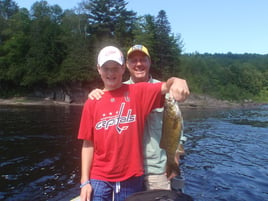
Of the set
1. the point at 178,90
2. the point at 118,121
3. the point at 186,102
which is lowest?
the point at 186,102

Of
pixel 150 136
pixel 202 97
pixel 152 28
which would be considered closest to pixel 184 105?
pixel 202 97

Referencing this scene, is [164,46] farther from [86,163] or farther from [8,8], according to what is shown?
[86,163]

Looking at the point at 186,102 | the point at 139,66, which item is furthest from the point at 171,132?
the point at 186,102

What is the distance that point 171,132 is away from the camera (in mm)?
A: 3484

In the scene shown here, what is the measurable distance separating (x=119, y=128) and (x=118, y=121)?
0.09m

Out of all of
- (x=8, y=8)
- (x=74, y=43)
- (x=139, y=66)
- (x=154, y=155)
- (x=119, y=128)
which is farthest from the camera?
(x=8, y=8)

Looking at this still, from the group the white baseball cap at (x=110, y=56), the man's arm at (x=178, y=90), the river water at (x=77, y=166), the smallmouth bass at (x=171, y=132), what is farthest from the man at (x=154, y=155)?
the river water at (x=77, y=166)

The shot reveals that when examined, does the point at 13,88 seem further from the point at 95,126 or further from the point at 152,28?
the point at 95,126

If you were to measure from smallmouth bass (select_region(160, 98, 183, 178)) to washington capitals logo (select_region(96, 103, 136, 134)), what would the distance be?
1.38ft

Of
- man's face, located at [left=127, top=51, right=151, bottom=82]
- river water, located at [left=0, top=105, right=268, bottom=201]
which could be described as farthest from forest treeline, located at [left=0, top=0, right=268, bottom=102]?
man's face, located at [left=127, top=51, right=151, bottom=82]

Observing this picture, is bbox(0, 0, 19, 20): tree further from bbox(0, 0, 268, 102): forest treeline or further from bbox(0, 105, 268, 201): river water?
bbox(0, 105, 268, 201): river water

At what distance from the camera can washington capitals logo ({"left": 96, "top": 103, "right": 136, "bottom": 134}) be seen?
3.38m

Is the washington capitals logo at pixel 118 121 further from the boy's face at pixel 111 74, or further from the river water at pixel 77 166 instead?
the river water at pixel 77 166

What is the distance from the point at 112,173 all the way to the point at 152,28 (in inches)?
2322
